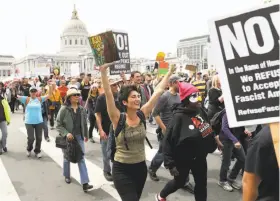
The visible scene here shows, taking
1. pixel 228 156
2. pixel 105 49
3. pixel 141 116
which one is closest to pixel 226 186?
pixel 228 156

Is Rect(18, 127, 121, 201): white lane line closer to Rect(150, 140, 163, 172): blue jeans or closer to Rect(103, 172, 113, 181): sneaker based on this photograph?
Rect(103, 172, 113, 181): sneaker

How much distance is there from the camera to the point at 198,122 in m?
3.70

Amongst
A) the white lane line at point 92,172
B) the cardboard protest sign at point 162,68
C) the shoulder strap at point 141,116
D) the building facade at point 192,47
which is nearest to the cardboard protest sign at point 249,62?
the shoulder strap at point 141,116

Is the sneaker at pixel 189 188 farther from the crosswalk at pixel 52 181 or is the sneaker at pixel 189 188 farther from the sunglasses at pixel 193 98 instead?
Result: the sunglasses at pixel 193 98

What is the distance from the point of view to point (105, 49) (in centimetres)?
308

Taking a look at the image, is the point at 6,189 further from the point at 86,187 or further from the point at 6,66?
the point at 6,66

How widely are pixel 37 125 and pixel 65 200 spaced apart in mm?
2886

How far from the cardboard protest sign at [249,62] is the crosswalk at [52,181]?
3.17 metres

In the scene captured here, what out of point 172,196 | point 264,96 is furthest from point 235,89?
point 172,196

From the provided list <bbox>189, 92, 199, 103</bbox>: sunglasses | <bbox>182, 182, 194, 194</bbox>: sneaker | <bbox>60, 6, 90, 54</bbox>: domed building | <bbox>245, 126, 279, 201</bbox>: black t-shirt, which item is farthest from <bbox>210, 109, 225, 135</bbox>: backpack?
<bbox>60, 6, 90, 54</bbox>: domed building

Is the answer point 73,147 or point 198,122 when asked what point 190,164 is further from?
point 73,147

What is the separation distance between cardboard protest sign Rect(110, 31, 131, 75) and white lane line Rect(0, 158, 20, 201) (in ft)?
8.75

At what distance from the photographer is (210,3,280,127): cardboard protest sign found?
63.8 inches

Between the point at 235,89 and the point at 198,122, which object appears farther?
the point at 198,122
